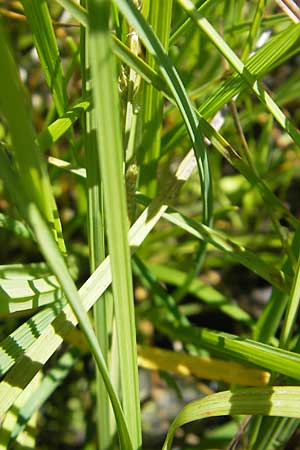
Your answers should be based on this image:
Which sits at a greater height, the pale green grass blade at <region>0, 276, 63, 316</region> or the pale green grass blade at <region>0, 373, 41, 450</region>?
the pale green grass blade at <region>0, 276, 63, 316</region>

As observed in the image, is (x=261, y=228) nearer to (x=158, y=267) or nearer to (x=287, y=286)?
(x=158, y=267)

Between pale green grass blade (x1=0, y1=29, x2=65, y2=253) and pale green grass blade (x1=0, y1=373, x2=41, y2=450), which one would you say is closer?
pale green grass blade (x1=0, y1=29, x2=65, y2=253)

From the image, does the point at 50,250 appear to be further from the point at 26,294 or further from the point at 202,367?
the point at 202,367

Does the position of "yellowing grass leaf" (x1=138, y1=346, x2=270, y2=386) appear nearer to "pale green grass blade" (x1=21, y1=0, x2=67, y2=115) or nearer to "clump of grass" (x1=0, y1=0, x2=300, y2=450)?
"clump of grass" (x1=0, y1=0, x2=300, y2=450)

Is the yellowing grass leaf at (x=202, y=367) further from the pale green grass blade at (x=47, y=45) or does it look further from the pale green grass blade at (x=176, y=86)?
the pale green grass blade at (x=47, y=45)

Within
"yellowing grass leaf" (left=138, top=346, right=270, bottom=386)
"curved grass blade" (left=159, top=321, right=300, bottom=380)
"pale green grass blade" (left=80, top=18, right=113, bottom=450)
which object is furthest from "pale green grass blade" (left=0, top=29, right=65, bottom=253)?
"yellowing grass leaf" (left=138, top=346, right=270, bottom=386)

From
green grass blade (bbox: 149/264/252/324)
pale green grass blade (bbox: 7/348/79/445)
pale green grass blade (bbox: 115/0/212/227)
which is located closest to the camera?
pale green grass blade (bbox: 115/0/212/227)
